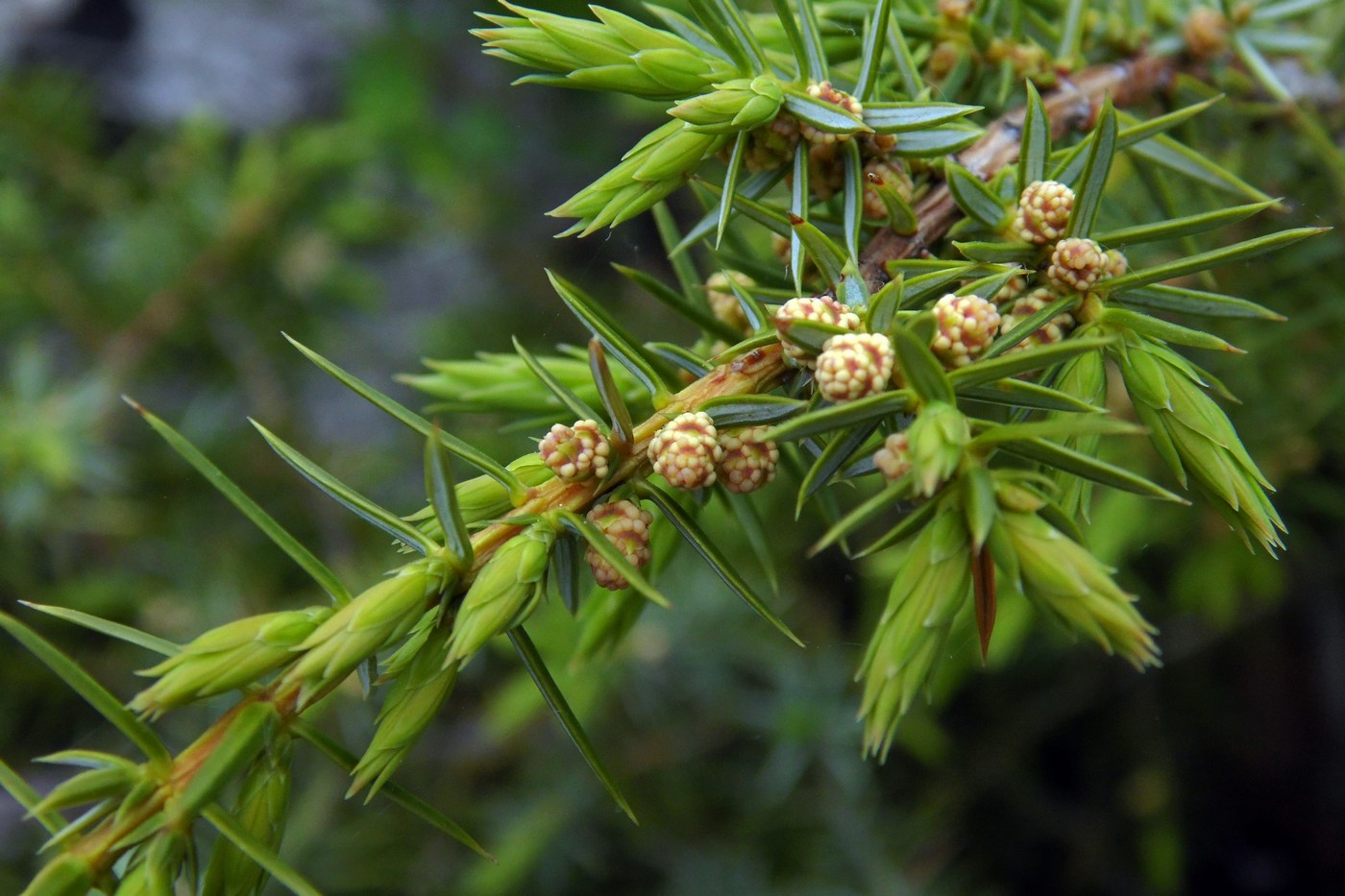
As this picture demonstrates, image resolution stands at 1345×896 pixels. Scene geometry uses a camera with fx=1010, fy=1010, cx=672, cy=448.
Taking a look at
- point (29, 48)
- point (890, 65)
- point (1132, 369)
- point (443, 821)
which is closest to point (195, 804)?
point (443, 821)

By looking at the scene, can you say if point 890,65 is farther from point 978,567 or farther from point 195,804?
point 195,804

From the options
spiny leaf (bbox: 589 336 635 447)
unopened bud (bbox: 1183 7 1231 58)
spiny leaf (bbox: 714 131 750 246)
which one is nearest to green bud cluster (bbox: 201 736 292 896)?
spiny leaf (bbox: 589 336 635 447)

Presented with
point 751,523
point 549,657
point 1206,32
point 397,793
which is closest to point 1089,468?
point 751,523

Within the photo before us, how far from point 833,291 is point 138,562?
1729mm

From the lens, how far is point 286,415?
188 centimetres

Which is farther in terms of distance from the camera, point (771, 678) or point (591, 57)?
point (771, 678)

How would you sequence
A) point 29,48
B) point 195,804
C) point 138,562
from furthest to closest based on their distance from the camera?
point 29,48
point 138,562
point 195,804

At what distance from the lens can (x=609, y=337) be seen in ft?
1.78

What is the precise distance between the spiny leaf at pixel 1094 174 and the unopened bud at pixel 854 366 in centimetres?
15

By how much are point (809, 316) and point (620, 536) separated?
0.47 feet

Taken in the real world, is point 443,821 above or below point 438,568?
below

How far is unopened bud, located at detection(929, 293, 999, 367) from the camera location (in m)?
0.49

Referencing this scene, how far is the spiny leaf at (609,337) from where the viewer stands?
54 cm

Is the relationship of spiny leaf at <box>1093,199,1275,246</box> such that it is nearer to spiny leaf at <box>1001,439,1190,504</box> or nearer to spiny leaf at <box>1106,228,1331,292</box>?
spiny leaf at <box>1106,228,1331,292</box>
